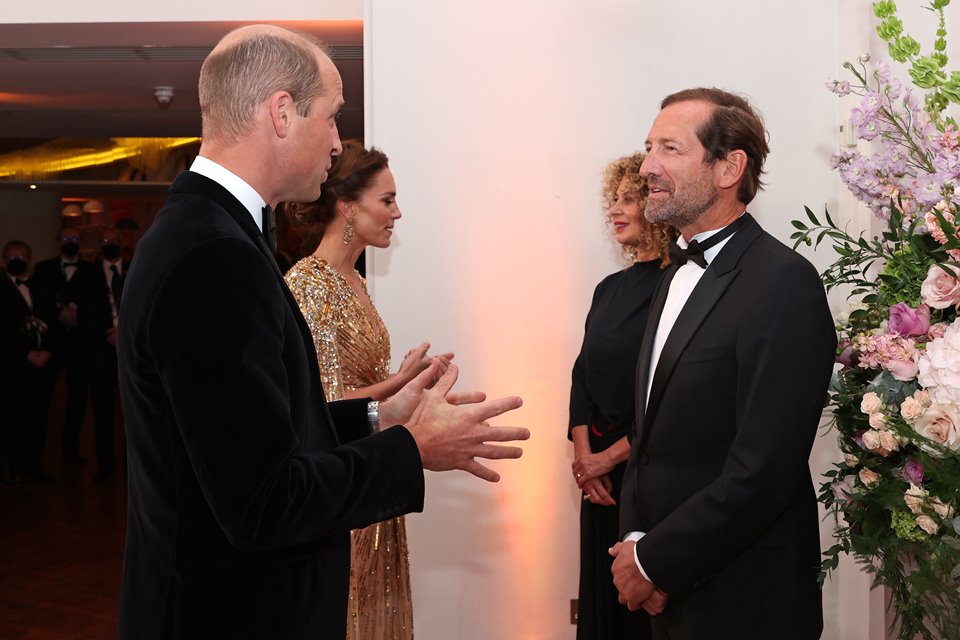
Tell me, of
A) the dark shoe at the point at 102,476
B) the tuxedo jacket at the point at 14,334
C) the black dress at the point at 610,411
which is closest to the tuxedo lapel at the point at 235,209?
the black dress at the point at 610,411

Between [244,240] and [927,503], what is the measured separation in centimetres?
128

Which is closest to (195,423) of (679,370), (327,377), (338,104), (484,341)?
(338,104)

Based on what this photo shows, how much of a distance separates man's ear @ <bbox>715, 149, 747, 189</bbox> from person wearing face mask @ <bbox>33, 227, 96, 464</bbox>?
7544mm

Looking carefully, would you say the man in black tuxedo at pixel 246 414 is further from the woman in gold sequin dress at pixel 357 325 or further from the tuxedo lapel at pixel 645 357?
the woman in gold sequin dress at pixel 357 325

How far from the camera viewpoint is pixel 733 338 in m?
2.24

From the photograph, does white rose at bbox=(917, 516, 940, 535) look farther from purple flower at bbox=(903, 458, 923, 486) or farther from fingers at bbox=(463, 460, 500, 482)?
fingers at bbox=(463, 460, 500, 482)

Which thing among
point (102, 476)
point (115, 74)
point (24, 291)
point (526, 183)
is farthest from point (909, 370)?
point (24, 291)

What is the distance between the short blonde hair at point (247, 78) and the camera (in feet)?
5.55

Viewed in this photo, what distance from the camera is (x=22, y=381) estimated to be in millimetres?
8727

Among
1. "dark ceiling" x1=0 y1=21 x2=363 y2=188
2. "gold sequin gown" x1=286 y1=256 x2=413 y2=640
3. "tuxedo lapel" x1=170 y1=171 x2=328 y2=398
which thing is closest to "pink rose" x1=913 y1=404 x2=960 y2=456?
"tuxedo lapel" x1=170 y1=171 x2=328 y2=398

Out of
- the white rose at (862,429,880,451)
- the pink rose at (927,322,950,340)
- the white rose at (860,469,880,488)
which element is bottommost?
the white rose at (860,469,880,488)

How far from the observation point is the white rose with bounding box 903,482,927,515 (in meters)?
1.77

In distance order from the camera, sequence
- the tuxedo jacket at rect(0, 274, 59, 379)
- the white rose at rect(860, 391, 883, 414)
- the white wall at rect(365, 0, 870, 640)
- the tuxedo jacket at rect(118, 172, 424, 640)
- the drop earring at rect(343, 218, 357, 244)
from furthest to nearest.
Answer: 1. the tuxedo jacket at rect(0, 274, 59, 379)
2. the white wall at rect(365, 0, 870, 640)
3. the drop earring at rect(343, 218, 357, 244)
4. the white rose at rect(860, 391, 883, 414)
5. the tuxedo jacket at rect(118, 172, 424, 640)

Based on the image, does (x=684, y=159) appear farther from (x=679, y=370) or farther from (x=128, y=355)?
(x=128, y=355)
